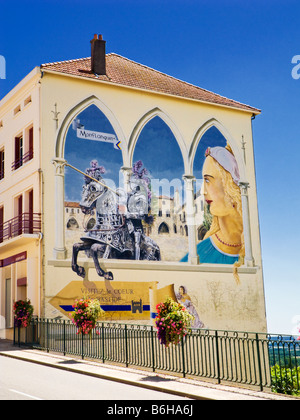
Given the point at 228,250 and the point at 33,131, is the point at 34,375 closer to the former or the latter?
the point at 33,131

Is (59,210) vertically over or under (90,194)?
under

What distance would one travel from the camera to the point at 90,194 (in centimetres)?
2617

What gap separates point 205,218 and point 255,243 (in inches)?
155

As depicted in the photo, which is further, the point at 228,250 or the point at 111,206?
the point at 228,250

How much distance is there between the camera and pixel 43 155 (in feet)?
83.4

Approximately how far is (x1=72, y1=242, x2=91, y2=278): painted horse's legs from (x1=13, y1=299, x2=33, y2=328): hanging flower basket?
2614 millimetres

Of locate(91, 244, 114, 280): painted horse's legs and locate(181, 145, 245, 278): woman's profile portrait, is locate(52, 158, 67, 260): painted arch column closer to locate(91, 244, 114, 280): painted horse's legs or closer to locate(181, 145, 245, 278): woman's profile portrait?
locate(91, 244, 114, 280): painted horse's legs

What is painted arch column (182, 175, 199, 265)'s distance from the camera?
95.4ft

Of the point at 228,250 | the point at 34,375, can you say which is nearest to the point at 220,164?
the point at 228,250

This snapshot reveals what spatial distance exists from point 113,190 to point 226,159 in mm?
8363

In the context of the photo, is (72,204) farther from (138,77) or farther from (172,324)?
(172,324)

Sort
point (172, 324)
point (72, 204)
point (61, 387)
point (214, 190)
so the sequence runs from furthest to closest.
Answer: point (214, 190)
point (72, 204)
point (172, 324)
point (61, 387)

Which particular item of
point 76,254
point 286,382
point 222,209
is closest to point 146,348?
point 286,382

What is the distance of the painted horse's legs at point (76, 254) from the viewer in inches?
984
